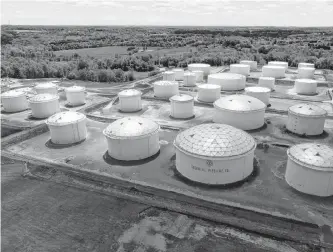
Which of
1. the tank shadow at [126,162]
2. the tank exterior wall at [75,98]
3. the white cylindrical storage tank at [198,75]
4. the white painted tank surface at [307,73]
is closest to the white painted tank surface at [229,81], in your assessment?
the white cylindrical storage tank at [198,75]

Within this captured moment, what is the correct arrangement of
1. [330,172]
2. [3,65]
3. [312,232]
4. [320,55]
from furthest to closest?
[320,55], [3,65], [330,172], [312,232]

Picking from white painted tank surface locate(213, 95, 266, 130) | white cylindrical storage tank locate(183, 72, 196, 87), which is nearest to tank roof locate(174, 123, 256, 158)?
white painted tank surface locate(213, 95, 266, 130)

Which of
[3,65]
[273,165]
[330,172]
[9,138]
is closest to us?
[330,172]

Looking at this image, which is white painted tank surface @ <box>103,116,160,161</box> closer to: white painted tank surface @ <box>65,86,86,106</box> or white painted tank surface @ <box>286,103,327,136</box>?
white painted tank surface @ <box>286,103,327,136</box>

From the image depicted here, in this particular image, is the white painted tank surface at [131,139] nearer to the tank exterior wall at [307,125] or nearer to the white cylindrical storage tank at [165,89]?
the tank exterior wall at [307,125]

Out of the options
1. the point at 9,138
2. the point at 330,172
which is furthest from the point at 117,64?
the point at 330,172

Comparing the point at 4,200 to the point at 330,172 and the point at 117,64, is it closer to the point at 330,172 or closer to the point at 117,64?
the point at 330,172

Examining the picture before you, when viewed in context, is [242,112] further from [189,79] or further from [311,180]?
[189,79]
